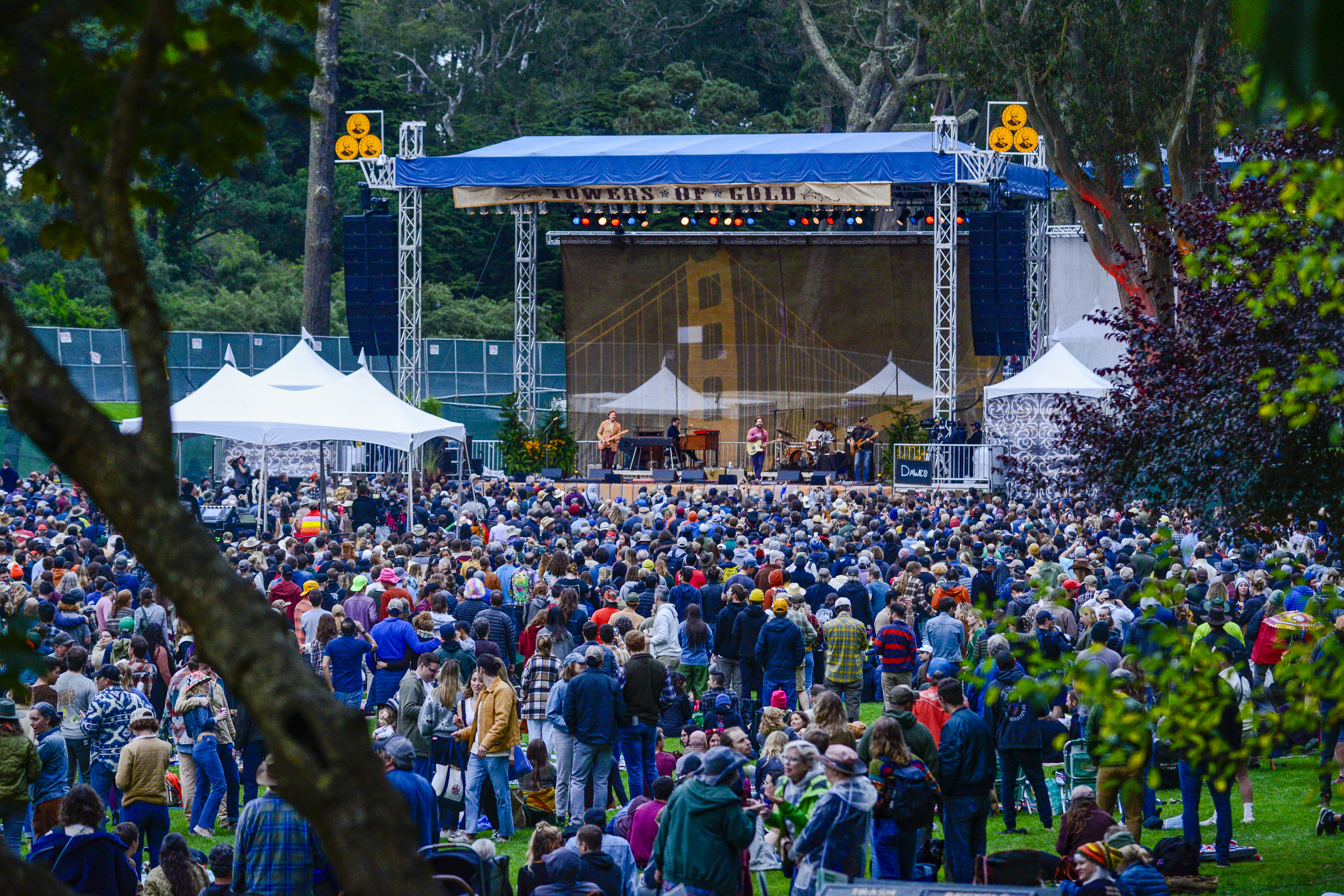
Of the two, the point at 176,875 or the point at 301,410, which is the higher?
the point at 301,410

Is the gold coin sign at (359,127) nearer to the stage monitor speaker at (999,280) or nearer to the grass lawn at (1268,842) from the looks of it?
the stage monitor speaker at (999,280)

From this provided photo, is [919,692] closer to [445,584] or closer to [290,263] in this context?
[445,584]

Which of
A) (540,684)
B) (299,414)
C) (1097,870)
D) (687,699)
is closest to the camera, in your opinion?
(1097,870)

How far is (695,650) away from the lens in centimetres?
1084

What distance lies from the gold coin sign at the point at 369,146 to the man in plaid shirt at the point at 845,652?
17442 millimetres

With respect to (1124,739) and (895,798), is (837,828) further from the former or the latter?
(1124,739)

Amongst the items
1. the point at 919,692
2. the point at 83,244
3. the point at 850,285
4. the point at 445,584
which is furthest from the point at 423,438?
the point at 83,244

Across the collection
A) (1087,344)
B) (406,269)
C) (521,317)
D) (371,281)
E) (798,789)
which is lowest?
(798,789)

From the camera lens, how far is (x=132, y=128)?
238cm

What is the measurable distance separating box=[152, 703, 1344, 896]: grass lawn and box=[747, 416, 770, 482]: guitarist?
1638cm

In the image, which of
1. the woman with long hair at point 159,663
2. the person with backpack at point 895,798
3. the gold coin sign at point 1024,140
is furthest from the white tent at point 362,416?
the person with backpack at point 895,798

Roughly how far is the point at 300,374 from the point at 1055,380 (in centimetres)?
1211

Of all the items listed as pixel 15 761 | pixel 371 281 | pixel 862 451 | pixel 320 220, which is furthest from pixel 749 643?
pixel 320 220

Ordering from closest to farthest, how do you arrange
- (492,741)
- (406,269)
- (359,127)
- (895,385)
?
(492,741)
(359,127)
(406,269)
(895,385)
